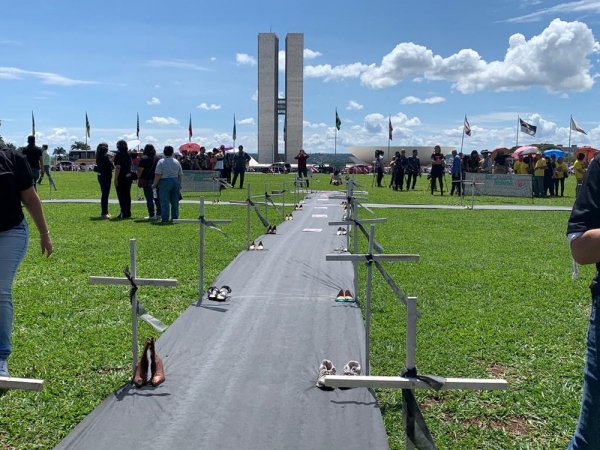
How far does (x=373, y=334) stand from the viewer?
18.1 feet

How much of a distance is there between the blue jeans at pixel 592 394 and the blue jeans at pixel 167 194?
1196cm

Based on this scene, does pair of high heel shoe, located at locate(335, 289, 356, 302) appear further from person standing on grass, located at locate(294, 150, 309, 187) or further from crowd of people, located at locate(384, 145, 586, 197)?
person standing on grass, located at locate(294, 150, 309, 187)

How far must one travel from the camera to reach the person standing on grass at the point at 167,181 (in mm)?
13664

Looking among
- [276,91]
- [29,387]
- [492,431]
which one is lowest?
[492,431]

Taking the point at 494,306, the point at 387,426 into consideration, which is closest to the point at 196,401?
the point at 387,426

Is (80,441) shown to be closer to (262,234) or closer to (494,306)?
(494,306)

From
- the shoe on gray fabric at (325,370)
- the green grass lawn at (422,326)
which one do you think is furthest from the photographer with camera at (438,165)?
the shoe on gray fabric at (325,370)

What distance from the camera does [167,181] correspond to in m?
13.7

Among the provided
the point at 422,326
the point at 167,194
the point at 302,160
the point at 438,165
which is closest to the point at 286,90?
the point at 302,160

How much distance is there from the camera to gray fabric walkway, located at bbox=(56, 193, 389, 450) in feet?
11.6

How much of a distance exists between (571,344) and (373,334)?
1.66 metres

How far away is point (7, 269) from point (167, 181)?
956 cm

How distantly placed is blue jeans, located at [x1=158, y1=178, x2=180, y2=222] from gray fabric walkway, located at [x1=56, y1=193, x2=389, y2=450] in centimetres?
675

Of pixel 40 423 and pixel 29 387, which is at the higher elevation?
pixel 29 387
